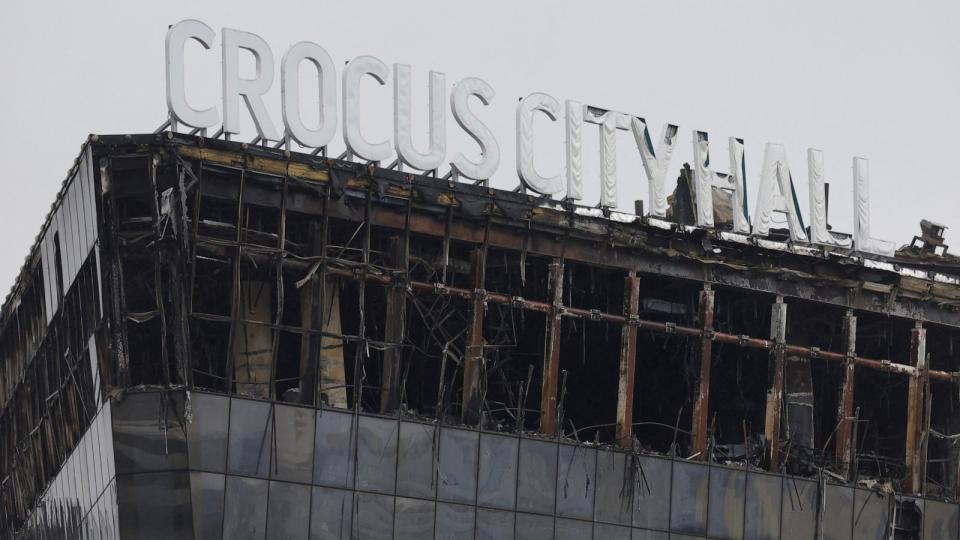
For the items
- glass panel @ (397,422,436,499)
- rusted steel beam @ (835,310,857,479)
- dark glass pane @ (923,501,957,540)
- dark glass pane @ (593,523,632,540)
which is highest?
rusted steel beam @ (835,310,857,479)

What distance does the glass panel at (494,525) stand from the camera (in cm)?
7100

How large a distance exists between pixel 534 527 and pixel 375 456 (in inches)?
237

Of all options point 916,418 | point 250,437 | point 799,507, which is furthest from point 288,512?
point 916,418

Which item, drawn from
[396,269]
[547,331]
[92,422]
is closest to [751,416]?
[547,331]

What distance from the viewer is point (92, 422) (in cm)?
7056

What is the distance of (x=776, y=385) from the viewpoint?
7744 cm

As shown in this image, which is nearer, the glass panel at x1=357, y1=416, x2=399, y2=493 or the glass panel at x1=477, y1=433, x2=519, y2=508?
→ the glass panel at x1=357, y1=416, x2=399, y2=493

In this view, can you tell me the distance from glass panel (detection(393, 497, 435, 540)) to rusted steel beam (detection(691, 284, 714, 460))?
411 inches

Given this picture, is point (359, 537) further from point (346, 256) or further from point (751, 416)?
point (751, 416)

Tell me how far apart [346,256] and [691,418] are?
14.5m

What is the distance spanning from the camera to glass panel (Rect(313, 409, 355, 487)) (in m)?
68.6

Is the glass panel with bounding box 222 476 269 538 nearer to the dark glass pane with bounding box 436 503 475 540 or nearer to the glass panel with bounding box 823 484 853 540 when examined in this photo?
the dark glass pane with bounding box 436 503 475 540

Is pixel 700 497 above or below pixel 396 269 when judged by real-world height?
below

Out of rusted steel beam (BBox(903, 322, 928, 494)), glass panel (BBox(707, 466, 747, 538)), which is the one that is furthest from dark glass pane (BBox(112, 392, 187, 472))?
rusted steel beam (BBox(903, 322, 928, 494))
